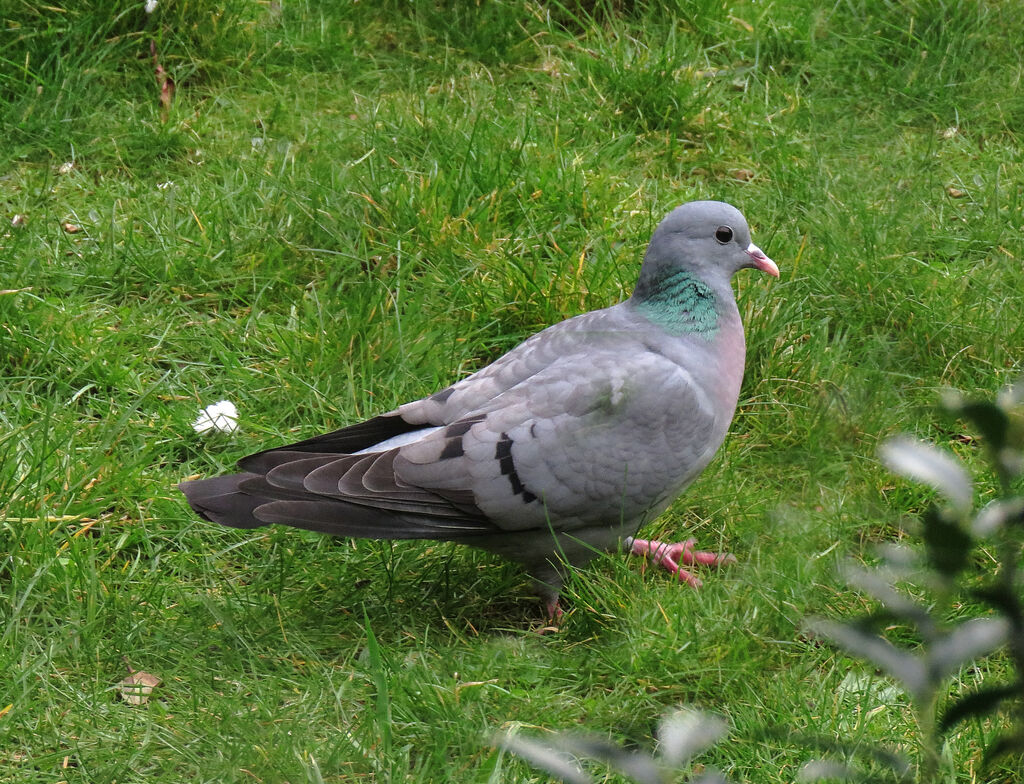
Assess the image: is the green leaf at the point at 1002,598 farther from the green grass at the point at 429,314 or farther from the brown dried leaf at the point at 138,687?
the brown dried leaf at the point at 138,687

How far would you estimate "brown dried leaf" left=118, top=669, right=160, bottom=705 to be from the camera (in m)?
2.88

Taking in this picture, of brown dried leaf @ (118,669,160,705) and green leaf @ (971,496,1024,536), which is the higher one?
green leaf @ (971,496,1024,536)

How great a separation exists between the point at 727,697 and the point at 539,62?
11.0ft

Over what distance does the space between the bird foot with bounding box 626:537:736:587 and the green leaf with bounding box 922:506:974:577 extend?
2434 millimetres

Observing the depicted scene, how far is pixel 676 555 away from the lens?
3309 mm

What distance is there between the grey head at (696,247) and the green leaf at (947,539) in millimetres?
2521

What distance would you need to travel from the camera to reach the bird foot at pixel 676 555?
3.18m

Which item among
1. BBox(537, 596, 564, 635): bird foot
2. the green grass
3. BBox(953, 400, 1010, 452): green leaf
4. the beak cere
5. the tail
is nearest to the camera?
BBox(953, 400, 1010, 452): green leaf

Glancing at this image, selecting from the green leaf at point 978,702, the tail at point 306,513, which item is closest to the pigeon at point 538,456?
the tail at point 306,513

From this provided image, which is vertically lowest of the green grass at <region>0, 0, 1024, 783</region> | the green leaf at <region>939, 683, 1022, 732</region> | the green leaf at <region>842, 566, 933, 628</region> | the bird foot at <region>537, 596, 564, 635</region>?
the bird foot at <region>537, 596, 564, 635</region>

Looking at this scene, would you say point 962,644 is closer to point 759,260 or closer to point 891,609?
point 891,609

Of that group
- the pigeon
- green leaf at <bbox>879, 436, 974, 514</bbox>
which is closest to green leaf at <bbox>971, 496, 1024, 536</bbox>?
green leaf at <bbox>879, 436, 974, 514</bbox>

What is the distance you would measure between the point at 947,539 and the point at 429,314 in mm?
3344

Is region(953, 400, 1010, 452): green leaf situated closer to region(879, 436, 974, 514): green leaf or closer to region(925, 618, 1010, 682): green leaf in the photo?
region(879, 436, 974, 514): green leaf
